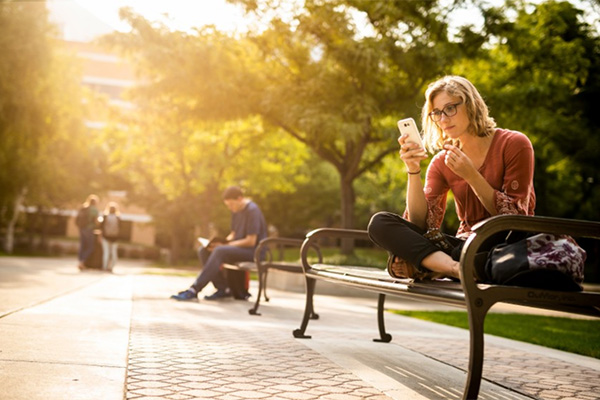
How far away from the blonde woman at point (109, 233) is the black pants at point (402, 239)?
15.4m

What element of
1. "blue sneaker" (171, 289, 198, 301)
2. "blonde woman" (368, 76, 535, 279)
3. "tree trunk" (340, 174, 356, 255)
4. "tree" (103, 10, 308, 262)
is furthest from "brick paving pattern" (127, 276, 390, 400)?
"tree" (103, 10, 308, 262)

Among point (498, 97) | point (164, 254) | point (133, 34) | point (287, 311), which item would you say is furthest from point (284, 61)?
point (164, 254)

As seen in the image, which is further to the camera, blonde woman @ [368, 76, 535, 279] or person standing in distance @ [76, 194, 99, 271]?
person standing in distance @ [76, 194, 99, 271]

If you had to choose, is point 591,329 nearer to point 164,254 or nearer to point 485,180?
point 485,180

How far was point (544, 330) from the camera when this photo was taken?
843 cm

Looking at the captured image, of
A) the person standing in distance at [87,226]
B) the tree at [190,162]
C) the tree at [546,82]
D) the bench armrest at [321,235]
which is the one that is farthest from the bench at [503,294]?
the person standing in distance at [87,226]

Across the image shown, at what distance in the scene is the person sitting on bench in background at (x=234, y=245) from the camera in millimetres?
9234

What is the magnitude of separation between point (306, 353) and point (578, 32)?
70.5 feet

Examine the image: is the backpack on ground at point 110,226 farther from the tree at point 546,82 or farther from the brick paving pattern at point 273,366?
the brick paving pattern at point 273,366

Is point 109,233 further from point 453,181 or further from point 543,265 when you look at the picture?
point 543,265

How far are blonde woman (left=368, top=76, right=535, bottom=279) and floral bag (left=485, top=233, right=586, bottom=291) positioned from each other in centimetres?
35

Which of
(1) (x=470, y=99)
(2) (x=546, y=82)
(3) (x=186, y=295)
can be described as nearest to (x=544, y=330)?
(3) (x=186, y=295)

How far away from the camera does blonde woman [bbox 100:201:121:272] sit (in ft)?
59.8

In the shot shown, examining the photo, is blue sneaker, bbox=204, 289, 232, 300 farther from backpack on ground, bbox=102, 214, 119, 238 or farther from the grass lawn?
backpack on ground, bbox=102, 214, 119, 238
